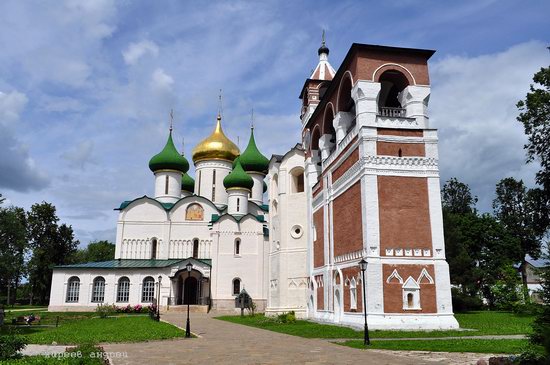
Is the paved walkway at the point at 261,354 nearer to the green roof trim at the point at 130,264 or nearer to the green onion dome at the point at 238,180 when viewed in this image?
the green roof trim at the point at 130,264

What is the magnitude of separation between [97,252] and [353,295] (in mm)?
57913

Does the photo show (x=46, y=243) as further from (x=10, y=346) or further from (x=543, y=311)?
(x=543, y=311)

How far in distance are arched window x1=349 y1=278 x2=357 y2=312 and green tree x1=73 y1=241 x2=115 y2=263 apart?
180ft

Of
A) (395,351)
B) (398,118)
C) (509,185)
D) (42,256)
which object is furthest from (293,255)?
(42,256)

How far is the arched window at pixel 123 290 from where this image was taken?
36.3 meters

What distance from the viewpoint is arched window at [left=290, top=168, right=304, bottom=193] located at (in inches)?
1249

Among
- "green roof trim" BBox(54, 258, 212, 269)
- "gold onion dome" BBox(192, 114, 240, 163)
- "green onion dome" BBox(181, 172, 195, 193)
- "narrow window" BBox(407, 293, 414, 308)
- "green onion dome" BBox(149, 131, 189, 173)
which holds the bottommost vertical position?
"narrow window" BBox(407, 293, 414, 308)

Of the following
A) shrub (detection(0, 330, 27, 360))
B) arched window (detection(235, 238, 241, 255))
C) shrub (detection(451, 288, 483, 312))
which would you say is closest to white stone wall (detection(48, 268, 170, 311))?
arched window (detection(235, 238, 241, 255))

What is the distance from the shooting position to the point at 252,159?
43.9 metres

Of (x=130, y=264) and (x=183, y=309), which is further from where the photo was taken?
(x=130, y=264)

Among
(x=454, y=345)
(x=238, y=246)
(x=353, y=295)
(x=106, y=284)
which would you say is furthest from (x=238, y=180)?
(x=454, y=345)

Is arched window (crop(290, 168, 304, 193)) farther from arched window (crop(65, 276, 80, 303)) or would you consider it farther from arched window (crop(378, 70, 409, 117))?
arched window (crop(65, 276, 80, 303))

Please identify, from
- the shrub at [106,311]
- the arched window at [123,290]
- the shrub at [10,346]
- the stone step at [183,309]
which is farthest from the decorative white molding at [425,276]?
the arched window at [123,290]

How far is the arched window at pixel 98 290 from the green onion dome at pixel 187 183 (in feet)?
42.9
